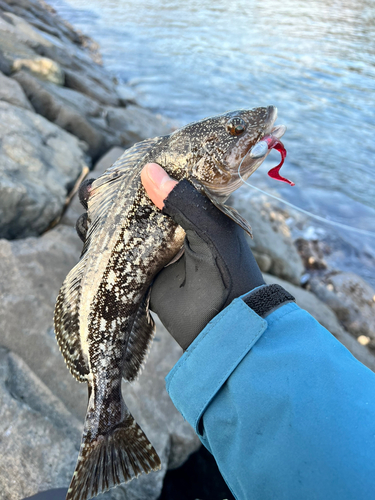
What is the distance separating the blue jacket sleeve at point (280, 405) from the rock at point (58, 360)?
119cm

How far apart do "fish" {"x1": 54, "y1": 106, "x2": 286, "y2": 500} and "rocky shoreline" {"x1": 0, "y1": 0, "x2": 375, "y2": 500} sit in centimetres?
45

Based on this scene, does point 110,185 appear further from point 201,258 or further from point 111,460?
point 111,460

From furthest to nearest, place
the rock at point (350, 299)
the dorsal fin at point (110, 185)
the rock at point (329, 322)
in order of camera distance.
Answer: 1. the rock at point (350, 299)
2. the rock at point (329, 322)
3. the dorsal fin at point (110, 185)

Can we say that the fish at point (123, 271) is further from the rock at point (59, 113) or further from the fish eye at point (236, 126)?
the rock at point (59, 113)

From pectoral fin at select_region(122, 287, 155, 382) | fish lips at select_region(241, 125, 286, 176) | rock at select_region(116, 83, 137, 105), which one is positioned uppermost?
fish lips at select_region(241, 125, 286, 176)

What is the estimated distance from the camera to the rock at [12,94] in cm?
504

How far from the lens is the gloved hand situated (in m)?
1.95

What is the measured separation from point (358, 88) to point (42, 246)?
44.4ft

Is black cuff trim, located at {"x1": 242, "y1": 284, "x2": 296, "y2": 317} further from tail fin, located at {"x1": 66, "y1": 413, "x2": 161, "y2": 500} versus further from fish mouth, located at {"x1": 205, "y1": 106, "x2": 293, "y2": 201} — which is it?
tail fin, located at {"x1": 66, "y1": 413, "x2": 161, "y2": 500}

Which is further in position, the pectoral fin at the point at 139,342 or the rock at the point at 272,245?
the rock at the point at 272,245

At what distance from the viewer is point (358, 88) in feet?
40.1

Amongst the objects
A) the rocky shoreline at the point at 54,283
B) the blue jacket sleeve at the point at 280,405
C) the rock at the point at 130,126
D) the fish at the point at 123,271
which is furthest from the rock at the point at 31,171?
the blue jacket sleeve at the point at 280,405

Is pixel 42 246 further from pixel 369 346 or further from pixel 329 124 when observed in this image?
pixel 329 124

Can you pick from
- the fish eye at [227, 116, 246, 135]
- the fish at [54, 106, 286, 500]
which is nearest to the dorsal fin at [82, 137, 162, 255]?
the fish at [54, 106, 286, 500]
